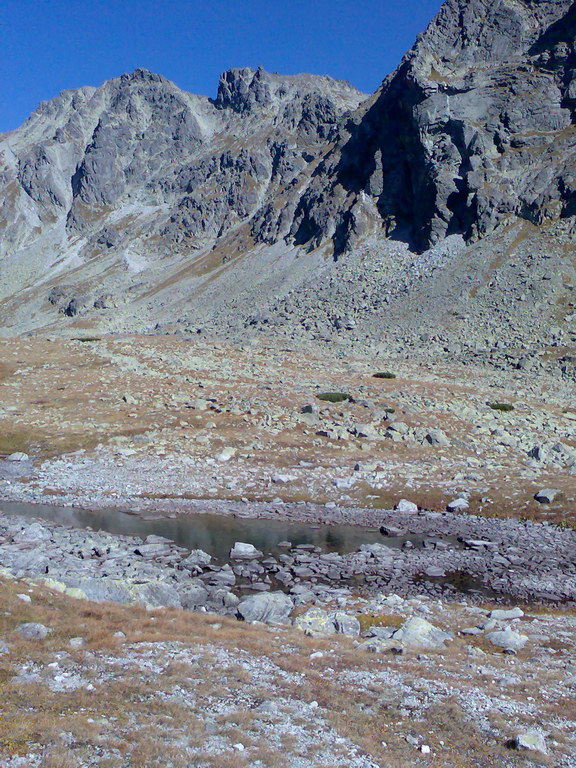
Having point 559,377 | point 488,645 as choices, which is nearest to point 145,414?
point 488,645

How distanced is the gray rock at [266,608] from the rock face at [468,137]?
308ft

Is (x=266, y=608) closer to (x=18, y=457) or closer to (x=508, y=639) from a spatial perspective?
(x=508, y=639)

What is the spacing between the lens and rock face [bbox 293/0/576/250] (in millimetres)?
99875

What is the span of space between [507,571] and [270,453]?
1629cm

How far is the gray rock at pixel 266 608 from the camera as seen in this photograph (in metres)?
17.0

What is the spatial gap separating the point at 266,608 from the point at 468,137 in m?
115

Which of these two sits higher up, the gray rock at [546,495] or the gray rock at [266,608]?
the gray rock at [546,495]

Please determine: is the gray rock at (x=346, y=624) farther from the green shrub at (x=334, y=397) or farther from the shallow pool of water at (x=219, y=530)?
the green shrub at (x=334, y=397)

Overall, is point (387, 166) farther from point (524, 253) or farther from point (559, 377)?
point (559, 377)

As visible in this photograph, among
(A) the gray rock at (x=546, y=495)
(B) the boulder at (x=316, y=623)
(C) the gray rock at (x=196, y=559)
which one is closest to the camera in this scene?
(B) the boulder at (x=316, y=623)

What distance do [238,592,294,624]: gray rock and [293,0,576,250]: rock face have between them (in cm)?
9386

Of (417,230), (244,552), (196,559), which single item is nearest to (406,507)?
(244,552)

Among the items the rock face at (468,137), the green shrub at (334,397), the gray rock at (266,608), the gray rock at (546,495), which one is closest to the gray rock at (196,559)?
the gray rock at (266,608)

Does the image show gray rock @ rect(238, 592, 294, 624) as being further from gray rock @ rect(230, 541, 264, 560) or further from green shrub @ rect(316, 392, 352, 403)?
green shrub @ rect(316, 392, 352, 403)
